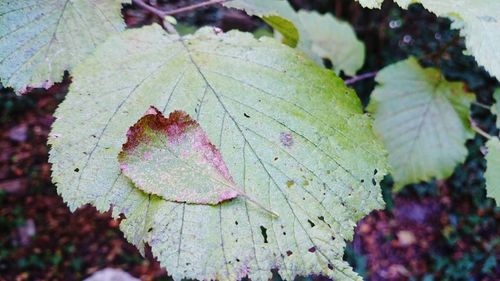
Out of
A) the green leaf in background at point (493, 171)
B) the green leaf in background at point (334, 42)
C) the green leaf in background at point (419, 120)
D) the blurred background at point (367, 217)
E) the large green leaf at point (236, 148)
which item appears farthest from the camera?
the blurred background at point (367, 217)

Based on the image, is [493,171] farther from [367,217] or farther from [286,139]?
[367,217]

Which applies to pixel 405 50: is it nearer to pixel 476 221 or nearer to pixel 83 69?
pixel 476 221

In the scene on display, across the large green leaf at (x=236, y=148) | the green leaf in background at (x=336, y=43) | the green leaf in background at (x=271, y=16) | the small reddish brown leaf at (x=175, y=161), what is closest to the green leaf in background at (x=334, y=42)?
the green leaf in background at (x=336, y=43)

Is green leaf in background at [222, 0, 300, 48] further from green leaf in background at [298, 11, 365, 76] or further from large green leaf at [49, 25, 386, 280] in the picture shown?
green leaf in background at [298, 11, 365, 76]

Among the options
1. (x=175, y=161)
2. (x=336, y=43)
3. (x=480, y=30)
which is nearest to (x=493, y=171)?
(x=480, y=30)

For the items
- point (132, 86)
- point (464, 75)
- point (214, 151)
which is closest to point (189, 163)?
point (214, 151)

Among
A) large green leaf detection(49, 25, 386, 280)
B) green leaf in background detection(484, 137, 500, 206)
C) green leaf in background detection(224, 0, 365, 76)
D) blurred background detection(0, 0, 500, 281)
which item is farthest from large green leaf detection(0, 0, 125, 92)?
blurred background detection(0, 0, 500, 281)

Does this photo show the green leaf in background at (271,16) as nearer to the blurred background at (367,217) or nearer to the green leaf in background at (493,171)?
the green leaf in background at (493,171)
